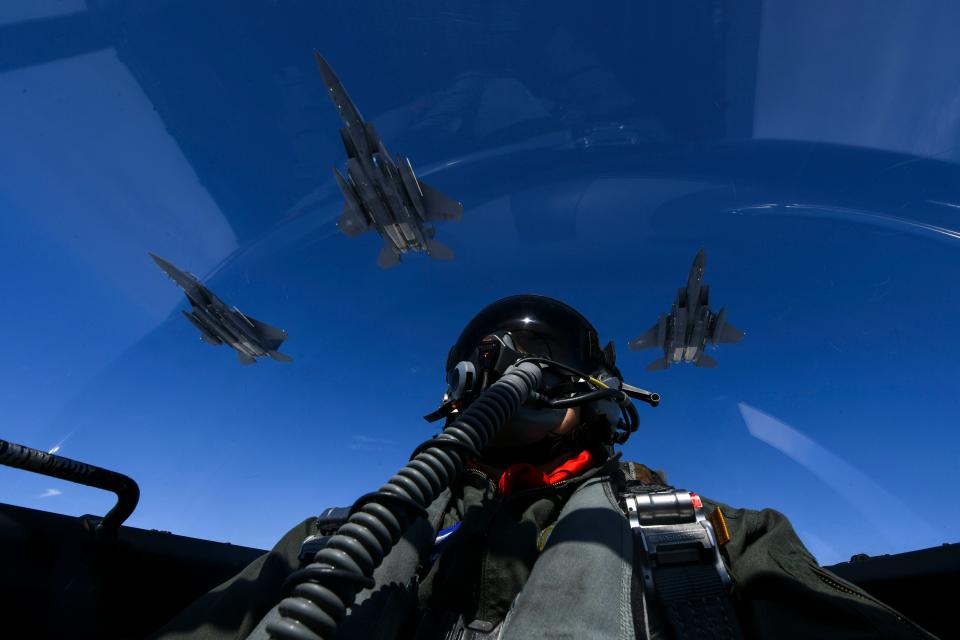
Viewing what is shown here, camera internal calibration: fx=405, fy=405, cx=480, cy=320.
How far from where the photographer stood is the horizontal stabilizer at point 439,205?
1202 centimetres

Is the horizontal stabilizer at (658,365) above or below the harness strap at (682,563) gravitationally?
above

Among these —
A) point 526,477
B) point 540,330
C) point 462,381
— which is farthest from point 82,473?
point 540,330

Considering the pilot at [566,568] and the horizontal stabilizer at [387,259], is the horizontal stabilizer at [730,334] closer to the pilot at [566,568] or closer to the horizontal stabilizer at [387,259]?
the horizontal stabilizer at [387,259]

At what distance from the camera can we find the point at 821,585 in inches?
42.3

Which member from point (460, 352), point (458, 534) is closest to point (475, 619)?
point (458, 534)

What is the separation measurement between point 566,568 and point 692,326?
14506 mm

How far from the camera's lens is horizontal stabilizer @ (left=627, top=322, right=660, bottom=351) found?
16125mm

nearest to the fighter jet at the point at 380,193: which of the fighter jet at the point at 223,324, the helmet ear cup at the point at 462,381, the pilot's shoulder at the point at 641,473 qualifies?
the fighter jet at the point at 223,324

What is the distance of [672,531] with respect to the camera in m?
1.34

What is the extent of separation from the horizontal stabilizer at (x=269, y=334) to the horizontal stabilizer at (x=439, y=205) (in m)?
7.83

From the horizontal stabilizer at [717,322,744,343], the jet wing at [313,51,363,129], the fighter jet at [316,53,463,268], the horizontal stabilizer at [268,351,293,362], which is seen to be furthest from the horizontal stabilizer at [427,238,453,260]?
the horizontal stabilizer at [717,322,744,343]

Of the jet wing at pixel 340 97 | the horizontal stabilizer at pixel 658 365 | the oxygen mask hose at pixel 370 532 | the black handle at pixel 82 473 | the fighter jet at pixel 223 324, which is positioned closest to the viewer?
the oxygen mask hose at pixel 370 532

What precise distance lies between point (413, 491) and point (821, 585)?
3.64 feet

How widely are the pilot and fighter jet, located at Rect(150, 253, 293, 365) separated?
47.4ft
